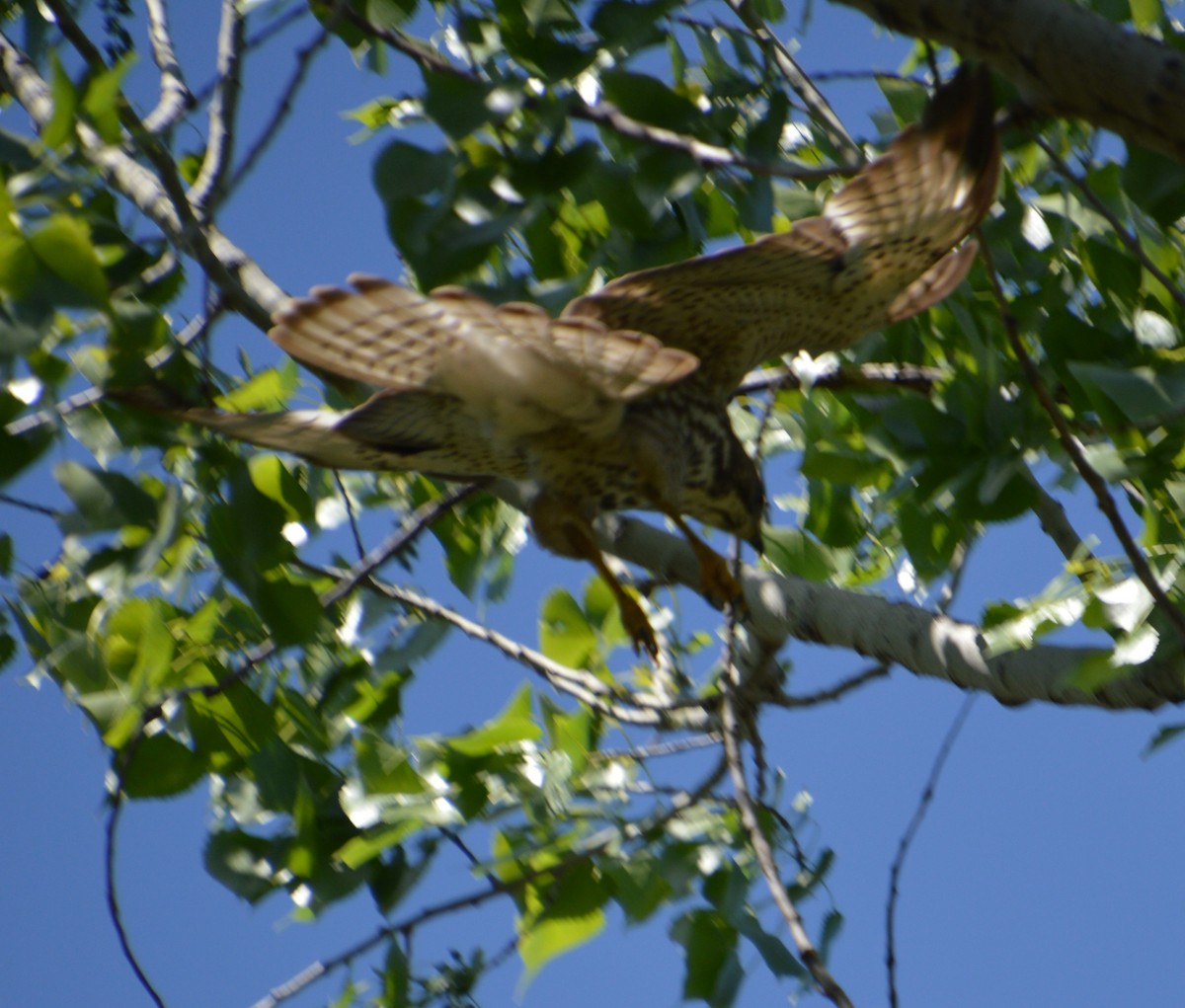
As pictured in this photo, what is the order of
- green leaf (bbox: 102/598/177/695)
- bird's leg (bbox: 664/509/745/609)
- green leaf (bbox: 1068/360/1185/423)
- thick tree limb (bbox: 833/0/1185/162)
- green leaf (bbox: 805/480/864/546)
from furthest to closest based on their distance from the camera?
green leaf (bbox: 805/480/864/546)
bird's leg (bbox: 664/509/745/609)
green leaf (bbox: 102/598/177/695)
green leaf (bbox: 1068/360/1185/423)
thick tree limb (bbox: 833/0/1185/162)

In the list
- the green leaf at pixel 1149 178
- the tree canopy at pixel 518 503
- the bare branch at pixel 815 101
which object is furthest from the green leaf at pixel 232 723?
the green leaf at pixel 1149 178

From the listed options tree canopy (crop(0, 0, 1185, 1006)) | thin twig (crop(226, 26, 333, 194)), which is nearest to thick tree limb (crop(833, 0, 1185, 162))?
tree canopy (crop(0, 0, 1185, 1006))

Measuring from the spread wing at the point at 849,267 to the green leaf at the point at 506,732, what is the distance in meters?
0.67

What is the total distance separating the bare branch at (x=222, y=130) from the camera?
7.45 ft

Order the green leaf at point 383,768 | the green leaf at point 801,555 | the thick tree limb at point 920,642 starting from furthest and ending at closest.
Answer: the green leaf at point 801,555
the green leaf at point 383,768
the thick tree limb at point 920,642

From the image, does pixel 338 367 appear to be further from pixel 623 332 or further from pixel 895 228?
pixel 895 228

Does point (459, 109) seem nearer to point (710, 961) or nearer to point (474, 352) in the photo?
point (474, 352)

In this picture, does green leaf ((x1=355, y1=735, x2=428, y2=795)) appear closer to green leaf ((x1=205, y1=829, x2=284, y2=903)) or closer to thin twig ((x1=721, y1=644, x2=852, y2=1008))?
green leaf ((x1=205, y1=829, x2=284, y2=903))

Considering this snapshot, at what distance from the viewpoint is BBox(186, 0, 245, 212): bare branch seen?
227cm

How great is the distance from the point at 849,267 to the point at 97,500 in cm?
143

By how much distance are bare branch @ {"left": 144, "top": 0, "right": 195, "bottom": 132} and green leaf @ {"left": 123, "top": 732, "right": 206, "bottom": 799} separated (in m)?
1.09

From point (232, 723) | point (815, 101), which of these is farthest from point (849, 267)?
point (232, 723)

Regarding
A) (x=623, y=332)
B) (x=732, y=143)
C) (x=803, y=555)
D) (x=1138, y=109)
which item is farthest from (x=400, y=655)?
(x=1138, y=109)

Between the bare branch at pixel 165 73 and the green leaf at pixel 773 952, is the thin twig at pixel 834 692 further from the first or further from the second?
the bare branch at pixel 165 73
